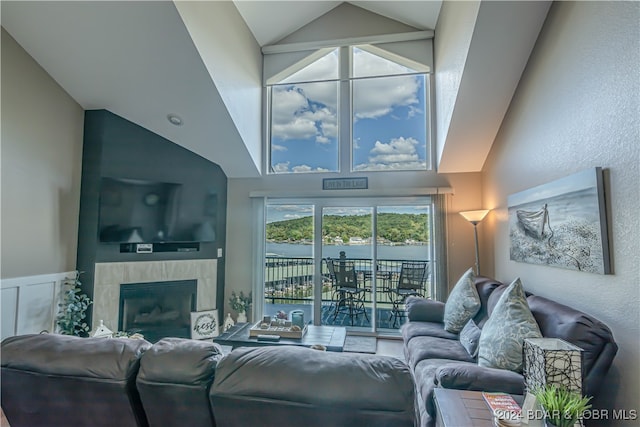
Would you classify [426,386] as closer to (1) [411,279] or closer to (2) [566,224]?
(2) [566,224]

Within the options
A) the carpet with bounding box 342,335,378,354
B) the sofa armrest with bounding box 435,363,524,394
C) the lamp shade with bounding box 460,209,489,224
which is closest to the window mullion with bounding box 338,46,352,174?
the lamp shade with bounding box 460,209,489,224

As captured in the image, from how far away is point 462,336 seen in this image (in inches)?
116

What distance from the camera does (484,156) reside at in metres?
4.40

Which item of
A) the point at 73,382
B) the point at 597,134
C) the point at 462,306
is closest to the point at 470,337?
the point at 462,306

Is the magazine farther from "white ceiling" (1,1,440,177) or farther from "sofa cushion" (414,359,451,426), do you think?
"white ceiling" (1,1,440,177)

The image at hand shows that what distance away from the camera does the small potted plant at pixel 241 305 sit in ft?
16.4

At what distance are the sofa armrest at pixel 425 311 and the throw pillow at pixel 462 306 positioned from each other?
22 centimetres

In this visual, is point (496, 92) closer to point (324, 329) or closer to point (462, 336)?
point (462, 336)

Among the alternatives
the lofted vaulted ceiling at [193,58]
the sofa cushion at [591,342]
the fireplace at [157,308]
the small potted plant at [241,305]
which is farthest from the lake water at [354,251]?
the sofa cushion at [591,342]

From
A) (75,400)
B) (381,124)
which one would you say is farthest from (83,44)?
(381,124)

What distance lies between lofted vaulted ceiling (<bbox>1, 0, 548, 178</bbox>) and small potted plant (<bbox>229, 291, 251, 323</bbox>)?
1914 millimetres

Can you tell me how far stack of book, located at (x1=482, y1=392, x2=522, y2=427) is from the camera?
1324mm

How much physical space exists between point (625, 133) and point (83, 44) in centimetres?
435

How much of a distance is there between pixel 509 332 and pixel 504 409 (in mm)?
775
